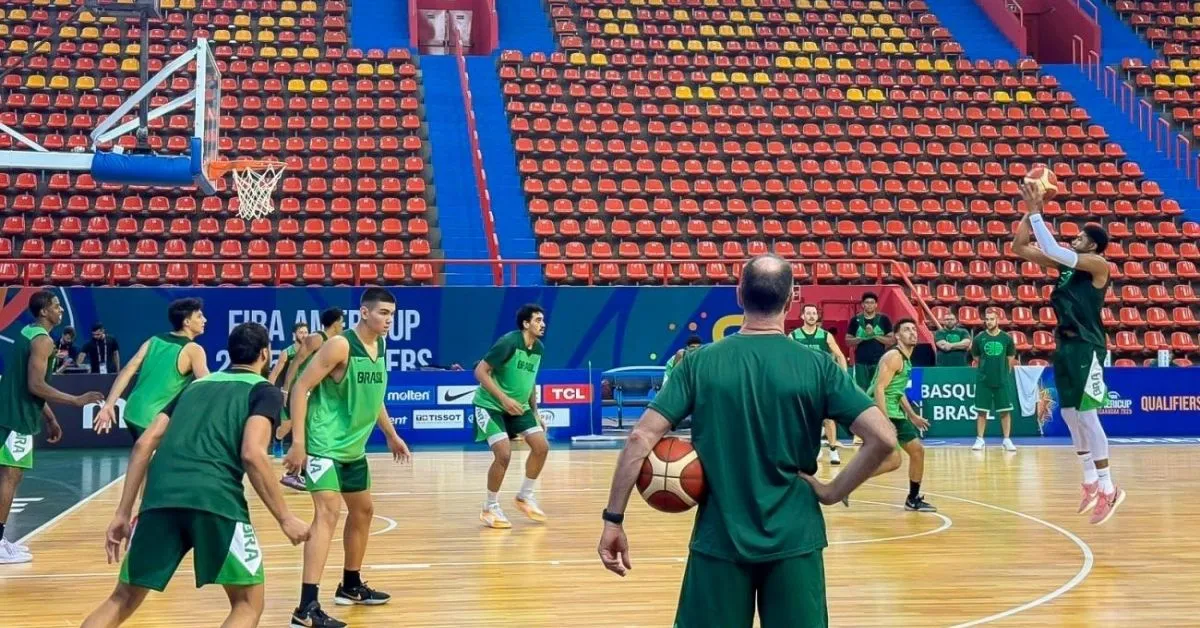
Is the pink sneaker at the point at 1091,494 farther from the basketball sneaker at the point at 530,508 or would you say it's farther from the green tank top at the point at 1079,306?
the basketball sneaker at the point at 530,508

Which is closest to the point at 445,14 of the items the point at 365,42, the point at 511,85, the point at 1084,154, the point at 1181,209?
the point at 365,42

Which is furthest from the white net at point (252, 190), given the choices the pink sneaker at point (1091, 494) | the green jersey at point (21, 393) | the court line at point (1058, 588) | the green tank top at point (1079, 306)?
the pink sneaker at point (1091, 494)

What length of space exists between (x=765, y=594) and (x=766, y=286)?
102 centimetres

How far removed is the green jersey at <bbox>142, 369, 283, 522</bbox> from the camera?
536cm

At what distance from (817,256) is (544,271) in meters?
5.01

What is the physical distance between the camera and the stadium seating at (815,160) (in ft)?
76.3

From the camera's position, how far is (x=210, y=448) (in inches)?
214

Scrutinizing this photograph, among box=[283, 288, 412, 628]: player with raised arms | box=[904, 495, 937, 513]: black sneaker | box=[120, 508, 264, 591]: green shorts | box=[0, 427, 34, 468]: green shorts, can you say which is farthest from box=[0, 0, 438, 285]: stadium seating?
box=[120, 508, 264, 591]: green shorts

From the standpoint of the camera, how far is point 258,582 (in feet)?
17.9

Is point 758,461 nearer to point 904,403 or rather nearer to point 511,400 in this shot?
point 511,400

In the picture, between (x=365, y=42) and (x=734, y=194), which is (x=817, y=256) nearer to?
(x=734, y=194)

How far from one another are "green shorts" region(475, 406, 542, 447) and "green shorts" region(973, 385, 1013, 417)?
945 cm

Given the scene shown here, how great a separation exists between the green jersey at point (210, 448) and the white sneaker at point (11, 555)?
4.61m

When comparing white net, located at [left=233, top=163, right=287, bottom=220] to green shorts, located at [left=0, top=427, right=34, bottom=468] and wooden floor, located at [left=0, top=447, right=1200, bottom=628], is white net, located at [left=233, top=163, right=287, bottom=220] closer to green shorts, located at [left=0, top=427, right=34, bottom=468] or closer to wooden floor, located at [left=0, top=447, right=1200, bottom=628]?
wooden floor, located at [left=0, top=447, right=1200, bottom=628]
